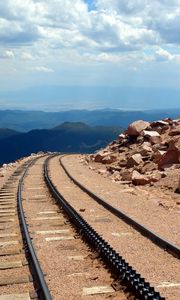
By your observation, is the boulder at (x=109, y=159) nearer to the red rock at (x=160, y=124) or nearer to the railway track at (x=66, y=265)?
the red rock at (x=160, y=124)

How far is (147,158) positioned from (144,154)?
1.34m

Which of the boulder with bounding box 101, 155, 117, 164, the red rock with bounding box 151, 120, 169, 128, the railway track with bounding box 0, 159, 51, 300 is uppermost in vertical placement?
the red rock with bounding box 151, 120, 169, 128

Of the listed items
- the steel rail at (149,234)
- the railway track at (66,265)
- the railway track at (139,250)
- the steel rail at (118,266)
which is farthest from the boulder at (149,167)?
the steel rail at (118,266)

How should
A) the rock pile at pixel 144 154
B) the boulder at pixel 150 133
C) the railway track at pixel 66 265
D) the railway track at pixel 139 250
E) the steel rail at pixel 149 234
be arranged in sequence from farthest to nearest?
the boulder at pixel 150 133 < the rock pile at pixel 144 154 < the steel rail at pixel 149 234 < the railway track at pixel 139 250 < the railway track at pixel 66 265

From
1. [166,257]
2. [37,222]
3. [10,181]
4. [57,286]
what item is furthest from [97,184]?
[57,286]

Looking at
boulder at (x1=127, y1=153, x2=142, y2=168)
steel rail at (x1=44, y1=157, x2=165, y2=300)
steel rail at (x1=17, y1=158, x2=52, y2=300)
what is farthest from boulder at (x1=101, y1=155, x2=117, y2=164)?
steel rail at (x1=17, y1=158, x2=52, y2=300)

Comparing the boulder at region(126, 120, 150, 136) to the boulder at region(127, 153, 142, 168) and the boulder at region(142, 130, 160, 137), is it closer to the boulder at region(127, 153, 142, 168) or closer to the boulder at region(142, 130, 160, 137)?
the boulder at region(142, 130, 160, 137)

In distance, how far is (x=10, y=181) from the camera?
92.7 ft

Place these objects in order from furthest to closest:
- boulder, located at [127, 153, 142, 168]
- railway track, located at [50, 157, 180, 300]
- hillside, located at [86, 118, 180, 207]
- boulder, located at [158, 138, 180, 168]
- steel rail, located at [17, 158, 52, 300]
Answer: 1. boulder, located at [127, 153, 142, 168]
2. boulder, located at [158, 138, 180, 168]
3. hillside, located at [86, 118, 180, 207]
4. railway track, located at [50, 157, 180, 300]
5. steel rail, located at [17, 158, 52, 300]

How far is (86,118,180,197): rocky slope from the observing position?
80.7 feet

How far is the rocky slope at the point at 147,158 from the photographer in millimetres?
24586

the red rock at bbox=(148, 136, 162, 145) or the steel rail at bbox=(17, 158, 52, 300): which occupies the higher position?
the red rock at bbox=(148, 136, 162, 145)

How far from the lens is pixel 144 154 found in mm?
33938

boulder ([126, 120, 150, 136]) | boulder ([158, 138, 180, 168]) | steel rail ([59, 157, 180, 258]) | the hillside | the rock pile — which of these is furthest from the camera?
boulder ([126, 120, 150, 136])
